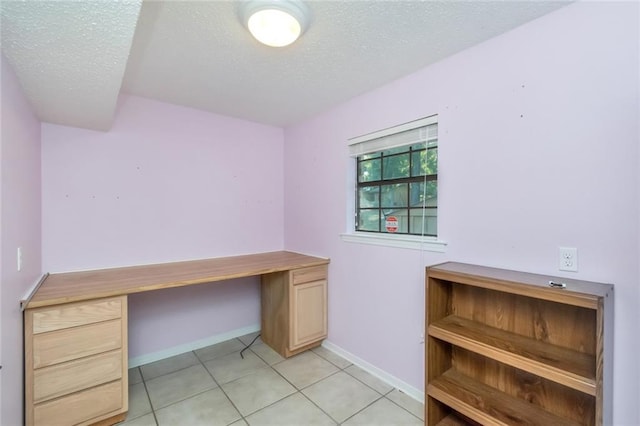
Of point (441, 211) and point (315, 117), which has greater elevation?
point (315, 117)

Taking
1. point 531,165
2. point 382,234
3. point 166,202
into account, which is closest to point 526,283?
point 531,165

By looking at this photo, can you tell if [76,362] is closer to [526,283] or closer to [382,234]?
[382,234]

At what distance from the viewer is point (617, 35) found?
1.29m

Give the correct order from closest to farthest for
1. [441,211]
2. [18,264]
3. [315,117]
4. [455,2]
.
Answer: [455,2], [18,264], [441,211], [315,117]

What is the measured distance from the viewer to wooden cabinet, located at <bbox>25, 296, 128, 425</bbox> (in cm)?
157

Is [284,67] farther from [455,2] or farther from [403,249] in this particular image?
[403,249]

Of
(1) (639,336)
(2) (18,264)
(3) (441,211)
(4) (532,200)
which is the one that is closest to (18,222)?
(2) (18,264)

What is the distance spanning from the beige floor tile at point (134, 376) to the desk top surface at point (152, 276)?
87 cm

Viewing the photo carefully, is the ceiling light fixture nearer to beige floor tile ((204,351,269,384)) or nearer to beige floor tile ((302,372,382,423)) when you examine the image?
beige floor tile ((302,372,382,423))

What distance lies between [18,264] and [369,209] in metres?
2.32

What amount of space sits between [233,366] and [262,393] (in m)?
0.50

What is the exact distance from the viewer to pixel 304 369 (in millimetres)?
2451

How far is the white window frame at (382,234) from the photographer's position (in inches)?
79.0

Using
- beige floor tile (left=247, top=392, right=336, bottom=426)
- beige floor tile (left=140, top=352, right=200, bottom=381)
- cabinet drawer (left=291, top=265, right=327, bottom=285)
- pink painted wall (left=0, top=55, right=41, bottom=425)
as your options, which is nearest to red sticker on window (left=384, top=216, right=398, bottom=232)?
cabinet drawer (left=291, top=265, right=327, bottom=285)
